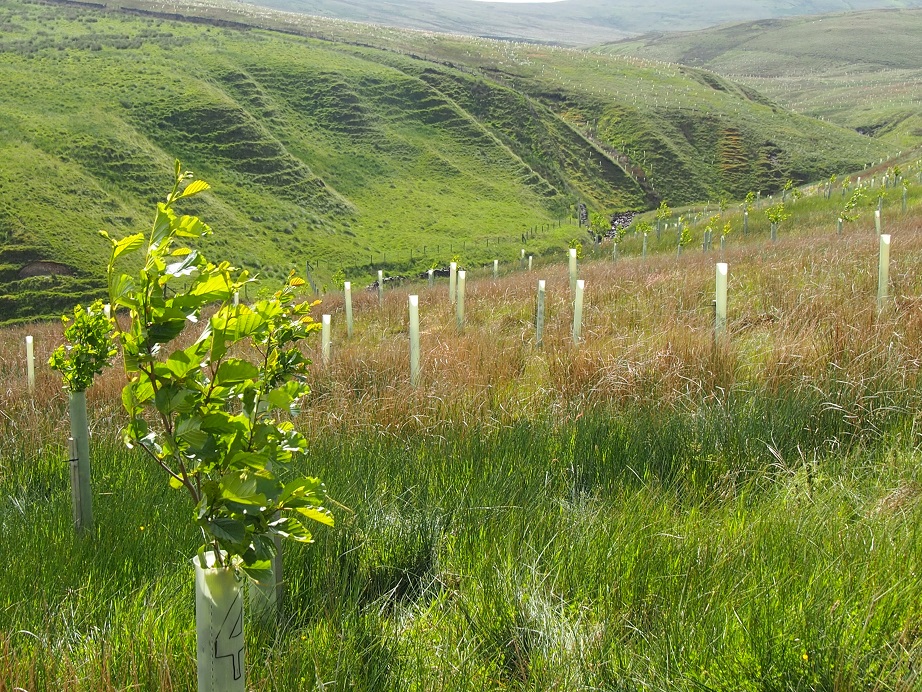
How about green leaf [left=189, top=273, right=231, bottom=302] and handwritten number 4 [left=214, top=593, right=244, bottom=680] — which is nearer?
green leaf [left=189, top=273, right=231, bottom=302]

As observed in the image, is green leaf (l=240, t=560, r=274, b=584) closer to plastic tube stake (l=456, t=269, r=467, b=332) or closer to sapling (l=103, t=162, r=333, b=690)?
sapling (l=103, t=162, r=333, b=690)

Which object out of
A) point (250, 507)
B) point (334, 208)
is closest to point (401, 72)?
point (334, 208)

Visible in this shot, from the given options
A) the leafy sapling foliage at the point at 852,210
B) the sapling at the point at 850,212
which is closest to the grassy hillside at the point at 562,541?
the sapling at the point at 850,212

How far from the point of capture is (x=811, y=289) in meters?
7.45

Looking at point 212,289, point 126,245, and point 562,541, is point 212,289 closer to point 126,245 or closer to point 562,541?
point 126,245

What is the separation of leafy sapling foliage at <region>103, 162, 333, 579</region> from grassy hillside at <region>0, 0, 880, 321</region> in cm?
4799

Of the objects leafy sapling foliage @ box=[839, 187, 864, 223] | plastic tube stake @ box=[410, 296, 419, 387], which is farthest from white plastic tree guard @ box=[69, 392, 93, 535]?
leafy sapling foliage @ box=[839, 187, 864, 223]

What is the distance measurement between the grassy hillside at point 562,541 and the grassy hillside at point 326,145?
45.9 meters

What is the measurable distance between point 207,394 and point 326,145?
74916 mm

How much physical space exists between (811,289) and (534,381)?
3415 millimetres

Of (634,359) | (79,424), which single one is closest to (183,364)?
(79,424)

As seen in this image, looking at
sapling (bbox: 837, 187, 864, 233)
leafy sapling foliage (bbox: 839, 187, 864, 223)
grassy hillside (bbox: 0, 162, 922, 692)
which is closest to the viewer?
grassy hillside (bbox: 0, 162, 922, 692)

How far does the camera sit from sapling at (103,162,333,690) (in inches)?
56.6

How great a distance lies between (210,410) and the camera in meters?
1.60
